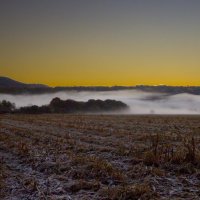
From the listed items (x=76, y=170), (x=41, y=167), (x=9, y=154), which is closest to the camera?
(x=76, y=170)

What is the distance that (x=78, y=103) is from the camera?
368 ft

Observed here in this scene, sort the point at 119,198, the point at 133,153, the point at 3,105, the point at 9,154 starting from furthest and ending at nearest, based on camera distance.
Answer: the point at 3,105 < the point at 9,154 < the point at 133,153 < the point at 119,198

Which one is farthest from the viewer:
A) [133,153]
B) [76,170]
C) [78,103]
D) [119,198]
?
[78,103]

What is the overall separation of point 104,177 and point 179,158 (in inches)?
123

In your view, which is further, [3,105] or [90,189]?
[3,105]

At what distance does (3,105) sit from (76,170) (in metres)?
78.4

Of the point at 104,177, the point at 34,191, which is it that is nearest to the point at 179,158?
the point at 104,177

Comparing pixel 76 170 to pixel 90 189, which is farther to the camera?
pixel 76 170

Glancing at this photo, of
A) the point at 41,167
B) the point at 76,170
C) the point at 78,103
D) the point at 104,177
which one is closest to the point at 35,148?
the point at 41,167

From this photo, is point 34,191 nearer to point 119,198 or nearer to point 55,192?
point 55,192

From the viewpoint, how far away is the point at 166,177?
11.9 meters

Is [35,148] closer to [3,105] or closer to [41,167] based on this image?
[41,167]

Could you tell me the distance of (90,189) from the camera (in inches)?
433

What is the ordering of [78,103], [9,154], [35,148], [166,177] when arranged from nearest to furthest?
[166,177]
[9,154]
[35,148]
[78,103]
